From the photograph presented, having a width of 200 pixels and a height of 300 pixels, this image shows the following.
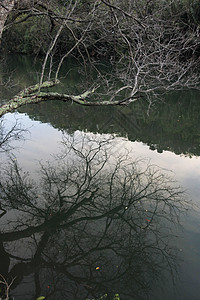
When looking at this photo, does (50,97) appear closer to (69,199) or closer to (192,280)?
(69,199)

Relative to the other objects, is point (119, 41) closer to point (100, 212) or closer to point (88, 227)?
point (100, 212)

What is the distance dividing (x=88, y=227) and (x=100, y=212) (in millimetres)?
429

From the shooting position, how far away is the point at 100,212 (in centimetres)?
444

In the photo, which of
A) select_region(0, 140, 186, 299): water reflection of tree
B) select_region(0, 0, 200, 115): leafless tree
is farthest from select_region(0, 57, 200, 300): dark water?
select_region(0, 0, 200, 115): leafless tree

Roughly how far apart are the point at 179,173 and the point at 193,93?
8.73 metres

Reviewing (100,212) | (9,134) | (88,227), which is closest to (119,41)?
(100,212)

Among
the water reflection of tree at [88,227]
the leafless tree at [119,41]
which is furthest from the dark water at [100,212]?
the leafless tree at [119,41]

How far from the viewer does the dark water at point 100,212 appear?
3162mm

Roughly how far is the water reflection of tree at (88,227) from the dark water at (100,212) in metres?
0.01

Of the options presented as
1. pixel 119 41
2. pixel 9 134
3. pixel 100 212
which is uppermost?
pixel 9 134

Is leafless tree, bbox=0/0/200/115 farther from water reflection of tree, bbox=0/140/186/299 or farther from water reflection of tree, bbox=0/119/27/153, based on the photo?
water reflection of tree, bbox=0/119/27/153

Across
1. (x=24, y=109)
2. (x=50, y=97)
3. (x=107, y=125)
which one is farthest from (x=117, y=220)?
(x=24, y=109)

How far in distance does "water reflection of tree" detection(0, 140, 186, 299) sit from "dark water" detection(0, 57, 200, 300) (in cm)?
1

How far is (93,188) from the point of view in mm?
5113
